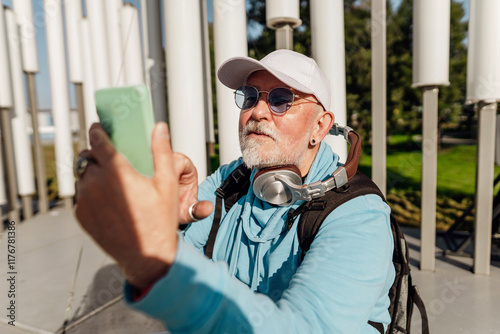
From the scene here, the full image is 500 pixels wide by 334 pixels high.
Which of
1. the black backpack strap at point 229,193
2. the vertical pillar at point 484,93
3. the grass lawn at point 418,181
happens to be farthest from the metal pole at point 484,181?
the black backpack strap at point 229,193

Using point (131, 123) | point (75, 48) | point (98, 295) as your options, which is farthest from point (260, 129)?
point (75, 48)

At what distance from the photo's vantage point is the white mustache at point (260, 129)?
163 cm

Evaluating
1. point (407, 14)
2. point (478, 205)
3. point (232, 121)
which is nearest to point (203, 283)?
point (232, 121)

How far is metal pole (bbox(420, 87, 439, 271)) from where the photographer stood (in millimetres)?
3576

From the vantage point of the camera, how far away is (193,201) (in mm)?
1231

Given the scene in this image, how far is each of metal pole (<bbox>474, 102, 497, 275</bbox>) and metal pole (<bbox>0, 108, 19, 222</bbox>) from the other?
6503mm

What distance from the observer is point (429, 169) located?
144 inches

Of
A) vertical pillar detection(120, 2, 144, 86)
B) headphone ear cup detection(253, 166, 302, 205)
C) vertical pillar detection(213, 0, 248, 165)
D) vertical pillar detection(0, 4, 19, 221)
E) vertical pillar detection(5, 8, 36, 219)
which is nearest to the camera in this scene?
headphone ear cup detection(253, 166, 302, 205)

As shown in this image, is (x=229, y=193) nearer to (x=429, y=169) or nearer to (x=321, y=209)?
(x=321, y=209)

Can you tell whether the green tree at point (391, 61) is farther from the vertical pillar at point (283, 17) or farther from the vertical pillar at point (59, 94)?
the vertical pillar at point (283, 17)

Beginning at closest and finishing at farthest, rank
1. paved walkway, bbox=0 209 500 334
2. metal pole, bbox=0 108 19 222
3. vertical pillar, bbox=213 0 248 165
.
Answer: paved walkway, bbox=0 209 500 334
vertical pillar, bbox=213 0 248 165
metal pole, bbox=0 108 19 222

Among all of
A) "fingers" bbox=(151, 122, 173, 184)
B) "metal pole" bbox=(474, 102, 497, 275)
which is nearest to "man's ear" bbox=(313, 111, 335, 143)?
"fingers" bbox=(151, 122, 173, 184)

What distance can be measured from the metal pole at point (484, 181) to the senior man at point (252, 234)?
256 centimetres

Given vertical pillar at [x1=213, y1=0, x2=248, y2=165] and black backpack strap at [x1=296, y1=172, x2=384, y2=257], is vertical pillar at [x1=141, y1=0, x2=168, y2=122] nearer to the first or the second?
vertical pillar at [x1=213, y1=0, x2=248, y2=165]
